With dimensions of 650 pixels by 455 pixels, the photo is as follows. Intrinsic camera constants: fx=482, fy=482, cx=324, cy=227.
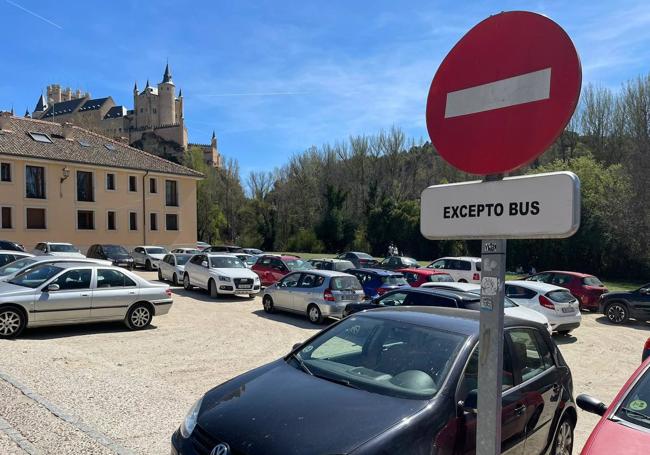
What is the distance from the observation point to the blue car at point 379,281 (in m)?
16.4

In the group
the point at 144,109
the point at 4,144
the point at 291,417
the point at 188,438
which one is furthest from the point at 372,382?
the point at 144,109

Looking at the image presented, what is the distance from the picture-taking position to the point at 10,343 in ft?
29.6

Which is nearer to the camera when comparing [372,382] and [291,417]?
[291,417]

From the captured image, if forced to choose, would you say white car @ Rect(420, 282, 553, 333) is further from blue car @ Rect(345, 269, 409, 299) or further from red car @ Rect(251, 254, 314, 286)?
red car @ Rect(251, 254, 314, 286)

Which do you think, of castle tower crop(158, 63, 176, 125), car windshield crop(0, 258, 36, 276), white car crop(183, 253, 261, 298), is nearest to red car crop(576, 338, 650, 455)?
car windshield crop(0, 258, 36, 276)

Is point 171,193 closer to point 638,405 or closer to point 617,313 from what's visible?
point 617,313

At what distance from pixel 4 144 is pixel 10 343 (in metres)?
34.2

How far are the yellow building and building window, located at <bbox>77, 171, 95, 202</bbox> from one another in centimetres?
8

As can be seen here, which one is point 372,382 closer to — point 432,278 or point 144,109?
point 432,278

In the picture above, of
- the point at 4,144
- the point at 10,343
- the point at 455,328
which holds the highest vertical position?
the point at 4,144

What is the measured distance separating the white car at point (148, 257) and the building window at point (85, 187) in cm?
1163

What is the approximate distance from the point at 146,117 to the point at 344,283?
130158 millimetres

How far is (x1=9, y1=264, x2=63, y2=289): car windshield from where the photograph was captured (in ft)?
35.0

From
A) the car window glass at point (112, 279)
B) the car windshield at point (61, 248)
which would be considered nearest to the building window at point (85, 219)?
the car windshield at point (61, 248)
